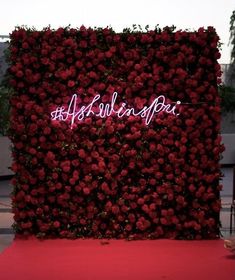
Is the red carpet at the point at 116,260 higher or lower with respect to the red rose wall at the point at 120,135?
lower

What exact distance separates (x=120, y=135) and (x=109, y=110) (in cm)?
31

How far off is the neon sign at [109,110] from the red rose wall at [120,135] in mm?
42

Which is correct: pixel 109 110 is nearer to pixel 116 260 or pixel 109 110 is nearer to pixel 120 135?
pixel 120 135

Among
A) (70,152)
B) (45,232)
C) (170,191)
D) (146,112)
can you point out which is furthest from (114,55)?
(45,232)

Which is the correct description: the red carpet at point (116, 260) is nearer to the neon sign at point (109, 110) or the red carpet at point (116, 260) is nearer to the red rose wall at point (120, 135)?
the red rose wall at point (120, 135)

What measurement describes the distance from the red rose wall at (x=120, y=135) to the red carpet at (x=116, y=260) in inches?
13.1

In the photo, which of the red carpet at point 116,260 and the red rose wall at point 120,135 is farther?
the red rose wall at point 120,135

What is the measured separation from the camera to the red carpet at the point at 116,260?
5125 millimetres

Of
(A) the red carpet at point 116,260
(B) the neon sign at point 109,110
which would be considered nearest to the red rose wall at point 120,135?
(B) the neon sign at point 109,110

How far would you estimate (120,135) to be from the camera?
673 centimetres

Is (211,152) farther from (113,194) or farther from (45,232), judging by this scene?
(45,232)

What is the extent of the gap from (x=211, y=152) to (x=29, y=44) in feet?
7.99

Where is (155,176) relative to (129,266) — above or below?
above

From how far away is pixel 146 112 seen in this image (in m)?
6.71
